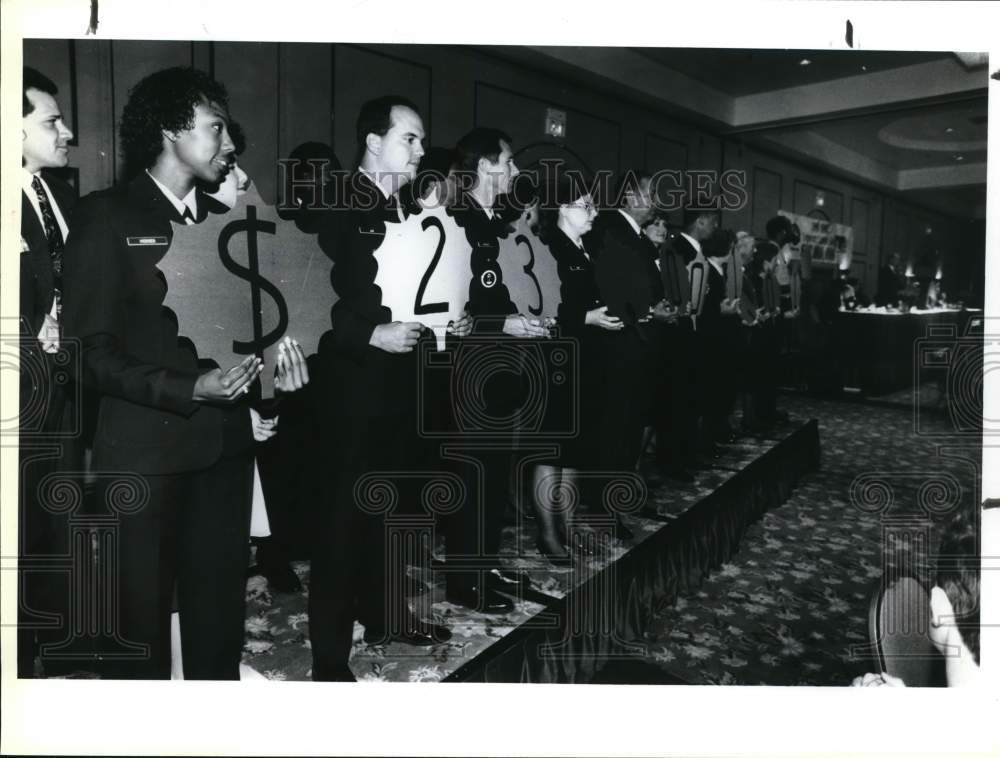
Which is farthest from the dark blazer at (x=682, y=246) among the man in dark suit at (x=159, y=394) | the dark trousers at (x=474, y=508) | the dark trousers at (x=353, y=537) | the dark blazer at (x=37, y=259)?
the dark blazer at (x=37, y=259)

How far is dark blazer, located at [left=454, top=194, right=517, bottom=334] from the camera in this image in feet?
5.88

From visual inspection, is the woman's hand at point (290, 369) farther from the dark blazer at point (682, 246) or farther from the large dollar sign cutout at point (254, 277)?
the dark blazer at point (682, 246)

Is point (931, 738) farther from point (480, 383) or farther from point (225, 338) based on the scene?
point (225, 338)

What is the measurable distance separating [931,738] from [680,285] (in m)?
1.49

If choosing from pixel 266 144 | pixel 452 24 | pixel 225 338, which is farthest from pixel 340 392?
pixel 452 24

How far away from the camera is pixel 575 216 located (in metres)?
1.85

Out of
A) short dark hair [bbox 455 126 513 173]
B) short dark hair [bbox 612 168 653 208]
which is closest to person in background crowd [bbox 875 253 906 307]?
short dark hair [bbox 612 168 653 208]

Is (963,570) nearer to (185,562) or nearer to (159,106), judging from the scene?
(185,562)

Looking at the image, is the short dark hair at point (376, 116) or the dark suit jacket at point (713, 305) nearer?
the short dark hair at point (376, 116)

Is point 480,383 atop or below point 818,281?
below

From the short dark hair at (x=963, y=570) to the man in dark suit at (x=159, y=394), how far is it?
1971 mm

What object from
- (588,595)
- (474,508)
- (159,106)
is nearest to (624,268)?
(474,508)

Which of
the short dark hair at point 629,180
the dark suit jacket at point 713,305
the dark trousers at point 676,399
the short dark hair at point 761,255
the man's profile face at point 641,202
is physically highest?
the short dark hair at point 629,180

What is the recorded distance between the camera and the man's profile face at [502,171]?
5.89 ft
